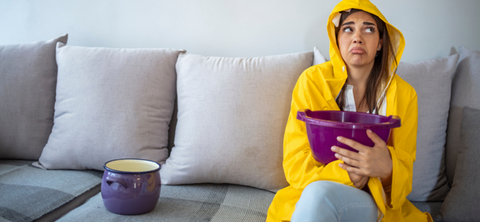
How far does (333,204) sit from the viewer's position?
2.37 ft

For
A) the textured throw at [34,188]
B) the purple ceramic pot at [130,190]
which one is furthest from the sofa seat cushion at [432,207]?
the textured throw at [34,188]

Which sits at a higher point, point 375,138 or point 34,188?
point 375,138

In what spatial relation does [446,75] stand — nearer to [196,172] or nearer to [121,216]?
[196,172]

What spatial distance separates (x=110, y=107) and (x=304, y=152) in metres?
0.83

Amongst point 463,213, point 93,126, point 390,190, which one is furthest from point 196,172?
point 463,213

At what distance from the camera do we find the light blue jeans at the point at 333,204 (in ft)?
2.30

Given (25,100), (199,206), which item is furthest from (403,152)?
(25,100)

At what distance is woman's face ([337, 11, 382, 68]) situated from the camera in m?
0.99

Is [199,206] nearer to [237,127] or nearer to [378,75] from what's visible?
[237,127]

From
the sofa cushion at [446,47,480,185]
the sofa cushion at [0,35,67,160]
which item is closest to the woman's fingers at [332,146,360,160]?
the sofa cushion at [446,47,480,185]

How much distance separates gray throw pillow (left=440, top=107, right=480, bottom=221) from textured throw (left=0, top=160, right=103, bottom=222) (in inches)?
51.0

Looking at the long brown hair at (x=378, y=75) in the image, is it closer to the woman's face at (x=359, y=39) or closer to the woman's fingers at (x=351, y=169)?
the woman's face at (x=359, y=39)

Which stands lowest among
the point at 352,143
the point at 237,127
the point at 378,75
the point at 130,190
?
the point at 130,190

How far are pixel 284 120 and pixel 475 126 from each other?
66 centimetres
